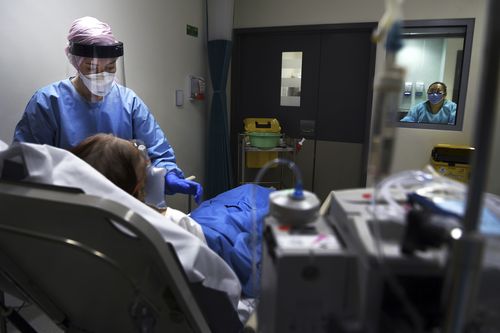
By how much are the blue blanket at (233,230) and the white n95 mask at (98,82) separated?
75 cm

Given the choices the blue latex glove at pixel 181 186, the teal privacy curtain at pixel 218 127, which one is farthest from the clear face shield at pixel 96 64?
the teal privacy curtain at pixel 218 127

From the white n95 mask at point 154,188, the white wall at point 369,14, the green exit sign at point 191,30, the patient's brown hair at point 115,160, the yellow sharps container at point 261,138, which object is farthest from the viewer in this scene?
the yellow sharps container at point 261,138

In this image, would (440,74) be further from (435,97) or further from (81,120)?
(81,120)

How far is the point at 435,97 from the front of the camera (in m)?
3.08

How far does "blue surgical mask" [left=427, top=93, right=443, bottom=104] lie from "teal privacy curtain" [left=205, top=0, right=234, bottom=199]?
5.62 feet

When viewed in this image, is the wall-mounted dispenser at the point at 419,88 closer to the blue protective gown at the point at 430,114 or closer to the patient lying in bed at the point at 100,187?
the blue protective gown at the point at 430,114

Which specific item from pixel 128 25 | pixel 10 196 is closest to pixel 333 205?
pixel 10 196

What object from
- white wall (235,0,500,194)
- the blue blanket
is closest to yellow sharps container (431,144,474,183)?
white wall (235,0,500,194)

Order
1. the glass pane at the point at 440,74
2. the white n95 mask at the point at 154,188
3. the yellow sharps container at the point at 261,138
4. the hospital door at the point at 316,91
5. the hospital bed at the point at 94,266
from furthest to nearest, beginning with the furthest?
the hospital door at the point at 316,91
the yellow sharps container at the point at 261,138
the glass pane at the point at 440,74
the white n95 mask at the point at 154,188
the hospital bed at the point at 94,266

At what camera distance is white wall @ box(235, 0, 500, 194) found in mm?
2973

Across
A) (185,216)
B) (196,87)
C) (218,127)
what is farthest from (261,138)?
(185,216)

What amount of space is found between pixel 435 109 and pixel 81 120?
2668 mm

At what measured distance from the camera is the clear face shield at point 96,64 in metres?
1.71

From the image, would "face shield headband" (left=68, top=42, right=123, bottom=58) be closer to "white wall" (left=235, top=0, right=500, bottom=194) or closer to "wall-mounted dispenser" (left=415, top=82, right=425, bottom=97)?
"white wall" (left=235, top=0, right=500, bottom=194)
